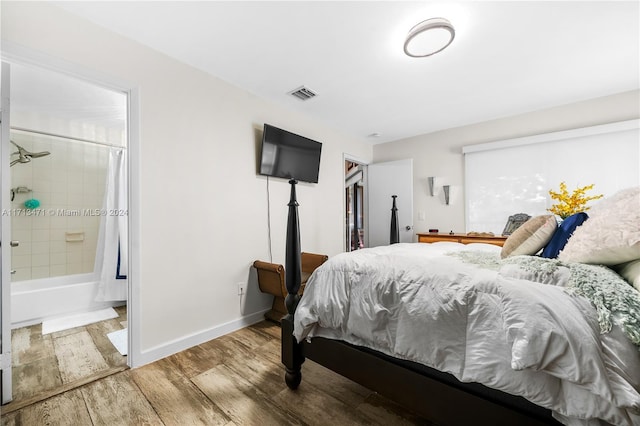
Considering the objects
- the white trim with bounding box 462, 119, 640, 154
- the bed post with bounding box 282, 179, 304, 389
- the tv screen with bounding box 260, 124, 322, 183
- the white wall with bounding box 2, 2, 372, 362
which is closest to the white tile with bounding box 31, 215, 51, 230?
the white wall with bounding box 2, 2, 372, 362

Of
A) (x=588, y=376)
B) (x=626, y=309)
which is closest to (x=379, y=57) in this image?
(x=626, y=309)

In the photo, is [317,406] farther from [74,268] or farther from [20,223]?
[20,223]

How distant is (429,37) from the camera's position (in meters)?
1.82

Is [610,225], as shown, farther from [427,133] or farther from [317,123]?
[427,133]

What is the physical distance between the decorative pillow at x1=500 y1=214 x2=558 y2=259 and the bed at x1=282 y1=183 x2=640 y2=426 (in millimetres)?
11

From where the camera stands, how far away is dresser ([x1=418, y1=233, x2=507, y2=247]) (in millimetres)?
3039

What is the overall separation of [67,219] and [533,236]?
494cm

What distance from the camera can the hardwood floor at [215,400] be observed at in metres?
1.37

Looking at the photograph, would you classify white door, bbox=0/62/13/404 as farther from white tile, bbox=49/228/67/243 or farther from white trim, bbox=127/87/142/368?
white tile, bbox=49/228/67/243

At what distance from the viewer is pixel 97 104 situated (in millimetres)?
2838

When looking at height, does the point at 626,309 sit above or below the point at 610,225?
below

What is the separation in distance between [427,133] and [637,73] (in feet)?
6.85

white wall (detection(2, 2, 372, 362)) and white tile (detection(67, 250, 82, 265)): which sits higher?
white wall (detection(2, 2, 372, 362))

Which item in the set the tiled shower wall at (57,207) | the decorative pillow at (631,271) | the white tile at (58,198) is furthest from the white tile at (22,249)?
the decorative pillow at (631,271)
